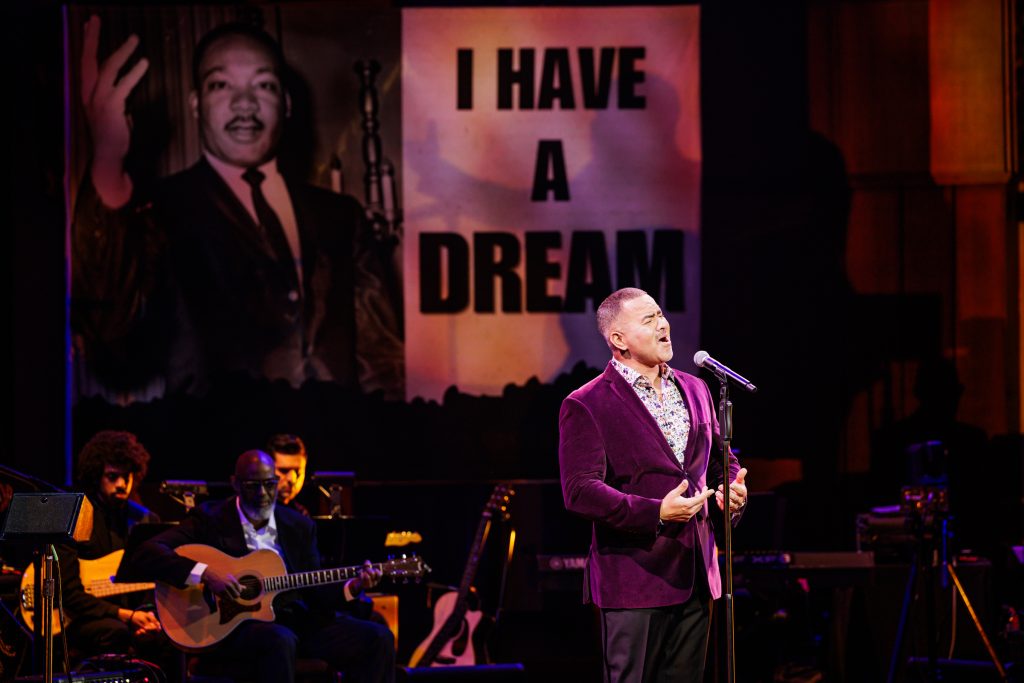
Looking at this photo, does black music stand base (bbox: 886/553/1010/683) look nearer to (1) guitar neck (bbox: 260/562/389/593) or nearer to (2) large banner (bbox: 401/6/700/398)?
(2) large banner (bbox: 401/6/700/398)

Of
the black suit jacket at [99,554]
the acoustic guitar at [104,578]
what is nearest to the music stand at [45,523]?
the black suit jacket at [99,554]

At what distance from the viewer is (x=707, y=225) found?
850 centimetres

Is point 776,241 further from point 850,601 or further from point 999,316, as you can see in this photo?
point 850,601

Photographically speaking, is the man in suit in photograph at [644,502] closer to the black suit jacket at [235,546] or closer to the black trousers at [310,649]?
the black trousers at [310,649]

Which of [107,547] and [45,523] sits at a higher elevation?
[45,523]

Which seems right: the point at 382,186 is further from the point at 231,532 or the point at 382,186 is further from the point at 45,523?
the point at 45,523

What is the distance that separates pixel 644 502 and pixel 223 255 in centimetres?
518

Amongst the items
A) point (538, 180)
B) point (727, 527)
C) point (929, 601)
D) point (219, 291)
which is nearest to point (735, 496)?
point (727, 527)

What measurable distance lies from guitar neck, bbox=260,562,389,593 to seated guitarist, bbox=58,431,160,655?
0.67m

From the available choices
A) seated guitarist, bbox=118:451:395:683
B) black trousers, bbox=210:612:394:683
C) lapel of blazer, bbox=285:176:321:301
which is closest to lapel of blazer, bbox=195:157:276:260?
lapel of blazer, bbox=285:176:321:301

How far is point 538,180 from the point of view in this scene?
8.52 meters

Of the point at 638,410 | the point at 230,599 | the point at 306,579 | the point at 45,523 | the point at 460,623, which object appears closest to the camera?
the point at 638,410

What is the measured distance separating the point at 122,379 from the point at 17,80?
85.3 inches

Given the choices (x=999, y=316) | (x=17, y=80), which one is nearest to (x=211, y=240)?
(x=17, y=80)
